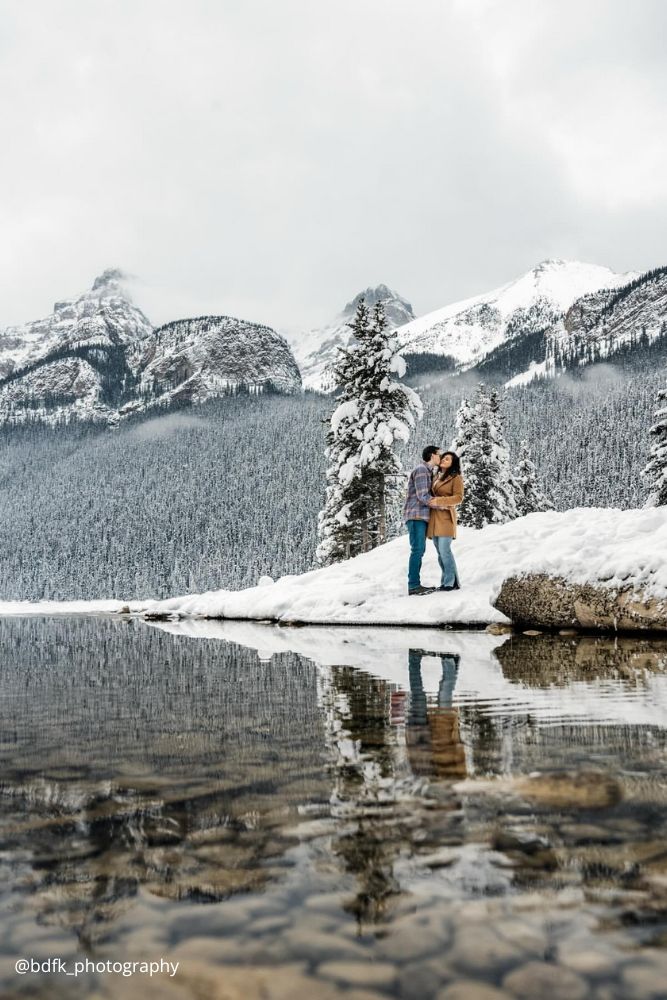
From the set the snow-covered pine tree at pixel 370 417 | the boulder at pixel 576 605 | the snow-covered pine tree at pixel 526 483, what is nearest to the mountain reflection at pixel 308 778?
the boulder at pixel 576 605

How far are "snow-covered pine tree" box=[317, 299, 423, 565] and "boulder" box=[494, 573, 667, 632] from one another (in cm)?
1821

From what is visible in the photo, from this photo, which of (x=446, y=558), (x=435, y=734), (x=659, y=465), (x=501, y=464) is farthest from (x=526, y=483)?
(x=435, y=734)

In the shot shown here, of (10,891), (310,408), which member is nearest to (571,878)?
(10,891)

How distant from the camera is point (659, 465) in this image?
2962 cm

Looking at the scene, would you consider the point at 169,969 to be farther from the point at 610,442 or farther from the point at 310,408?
the point at 310,408

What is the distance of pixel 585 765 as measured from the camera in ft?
9.29

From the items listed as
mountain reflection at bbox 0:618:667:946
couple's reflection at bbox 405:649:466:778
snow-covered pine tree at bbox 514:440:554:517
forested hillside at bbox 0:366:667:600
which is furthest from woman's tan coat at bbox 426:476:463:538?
forested hillside at bbox 0:366:667:600

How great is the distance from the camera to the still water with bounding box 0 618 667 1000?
1.38 m

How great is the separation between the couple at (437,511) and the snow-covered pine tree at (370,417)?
1600 cm

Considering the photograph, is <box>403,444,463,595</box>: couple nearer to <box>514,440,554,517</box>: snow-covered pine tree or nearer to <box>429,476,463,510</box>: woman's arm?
<box>429,476,463,510</box>: woman's arm

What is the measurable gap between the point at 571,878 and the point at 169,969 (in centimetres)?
98

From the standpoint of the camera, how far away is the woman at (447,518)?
38.8ft

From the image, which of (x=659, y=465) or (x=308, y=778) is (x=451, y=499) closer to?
(x=308, y=778)

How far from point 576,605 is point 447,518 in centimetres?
294
